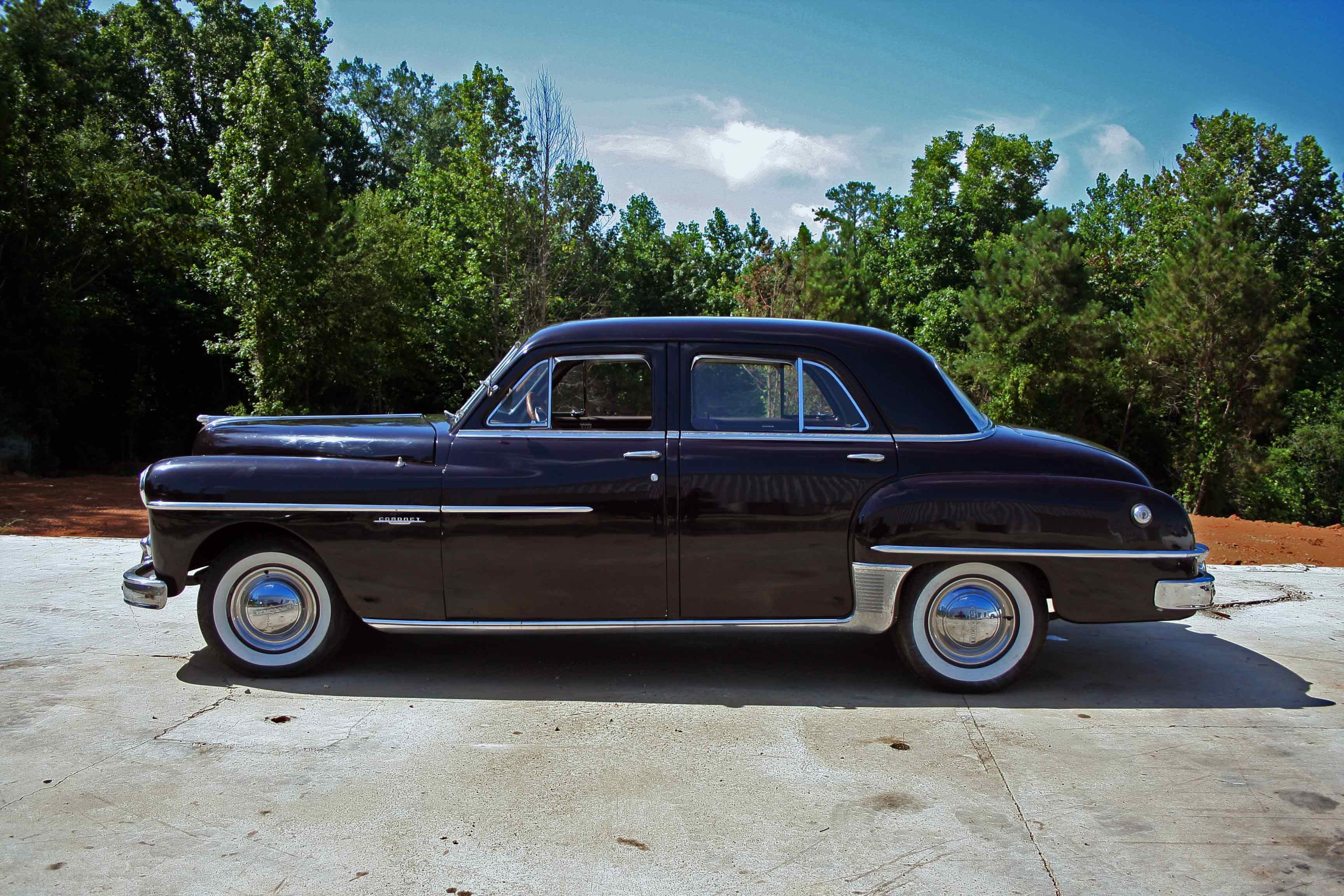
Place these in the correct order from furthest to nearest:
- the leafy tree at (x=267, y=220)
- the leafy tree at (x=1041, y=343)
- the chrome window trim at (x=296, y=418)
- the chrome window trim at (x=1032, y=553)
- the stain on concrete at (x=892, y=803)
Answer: the leafy tree at (x=1041, y=343), the leafy tree at (x=267, y=220), the chrome window trim at (x=296, y=418), the chrome window trim at (x=1032, y=553), the stain on concrete at (x=892, y=803)

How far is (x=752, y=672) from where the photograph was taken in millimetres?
5230

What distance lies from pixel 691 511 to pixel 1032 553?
1636 millimetres

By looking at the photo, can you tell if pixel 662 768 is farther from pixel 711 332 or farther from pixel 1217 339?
pixel 1217 339

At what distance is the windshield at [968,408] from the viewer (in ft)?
16.2

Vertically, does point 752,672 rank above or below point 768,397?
below

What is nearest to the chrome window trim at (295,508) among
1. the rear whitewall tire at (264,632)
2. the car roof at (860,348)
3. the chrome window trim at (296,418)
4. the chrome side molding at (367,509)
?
the chrome side molding at (367,509)

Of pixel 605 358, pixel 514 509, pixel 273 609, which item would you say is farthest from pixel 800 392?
pixel 273 609

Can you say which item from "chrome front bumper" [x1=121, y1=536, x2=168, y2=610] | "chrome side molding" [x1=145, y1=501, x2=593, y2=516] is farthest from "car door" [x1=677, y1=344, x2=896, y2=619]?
"chrome front bumper" [x1=121, y1=536, x2=168, y2=610]

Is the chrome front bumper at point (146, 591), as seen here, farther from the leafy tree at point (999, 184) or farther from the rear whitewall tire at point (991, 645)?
the leafy tree at point (999, 184)

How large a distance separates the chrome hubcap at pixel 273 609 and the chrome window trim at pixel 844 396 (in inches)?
103

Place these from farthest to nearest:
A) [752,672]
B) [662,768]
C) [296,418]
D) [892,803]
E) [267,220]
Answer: [267,220] → [296,418] → [752,672] → [662,768] → [892,803]

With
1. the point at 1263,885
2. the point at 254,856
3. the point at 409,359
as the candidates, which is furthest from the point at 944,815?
the point at 409,359

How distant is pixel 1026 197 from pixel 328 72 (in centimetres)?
2433

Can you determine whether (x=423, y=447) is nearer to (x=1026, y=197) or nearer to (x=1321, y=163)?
(x=1026, y=197)
